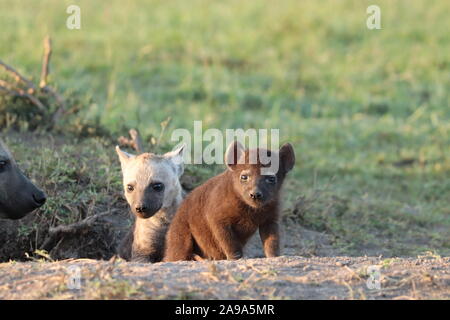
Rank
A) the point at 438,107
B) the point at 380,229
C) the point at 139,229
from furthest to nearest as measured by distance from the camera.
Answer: the point at 438,107, the point at 380,229, the point at 139,229

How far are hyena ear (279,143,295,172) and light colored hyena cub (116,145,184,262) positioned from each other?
0.84 metres

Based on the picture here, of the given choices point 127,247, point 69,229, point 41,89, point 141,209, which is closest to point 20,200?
point 69,229

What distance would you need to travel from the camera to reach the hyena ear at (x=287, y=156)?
548 cm

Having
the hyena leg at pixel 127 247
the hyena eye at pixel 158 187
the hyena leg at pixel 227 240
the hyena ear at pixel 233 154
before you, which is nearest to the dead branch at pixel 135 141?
the hyena leg at pixel 127 247

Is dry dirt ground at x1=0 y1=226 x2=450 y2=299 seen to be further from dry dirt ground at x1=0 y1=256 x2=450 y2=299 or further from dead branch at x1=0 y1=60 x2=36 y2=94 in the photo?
dead branch at x1=0 y1=60 x2=36 y2=94

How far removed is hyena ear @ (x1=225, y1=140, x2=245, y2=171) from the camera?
5.47 meters

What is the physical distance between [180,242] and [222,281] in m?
1.40

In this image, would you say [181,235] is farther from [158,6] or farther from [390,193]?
[158,6]

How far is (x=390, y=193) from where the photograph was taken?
880 cm

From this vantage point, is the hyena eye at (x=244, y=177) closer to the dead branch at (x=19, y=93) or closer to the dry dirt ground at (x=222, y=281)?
the dry dirt ground at (x=222, y=281)

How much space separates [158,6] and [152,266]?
392 inches

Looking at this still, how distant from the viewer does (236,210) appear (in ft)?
17.7

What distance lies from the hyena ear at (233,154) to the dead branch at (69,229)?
1.22m

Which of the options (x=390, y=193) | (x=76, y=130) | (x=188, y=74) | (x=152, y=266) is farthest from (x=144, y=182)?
(x=188, y=74)
